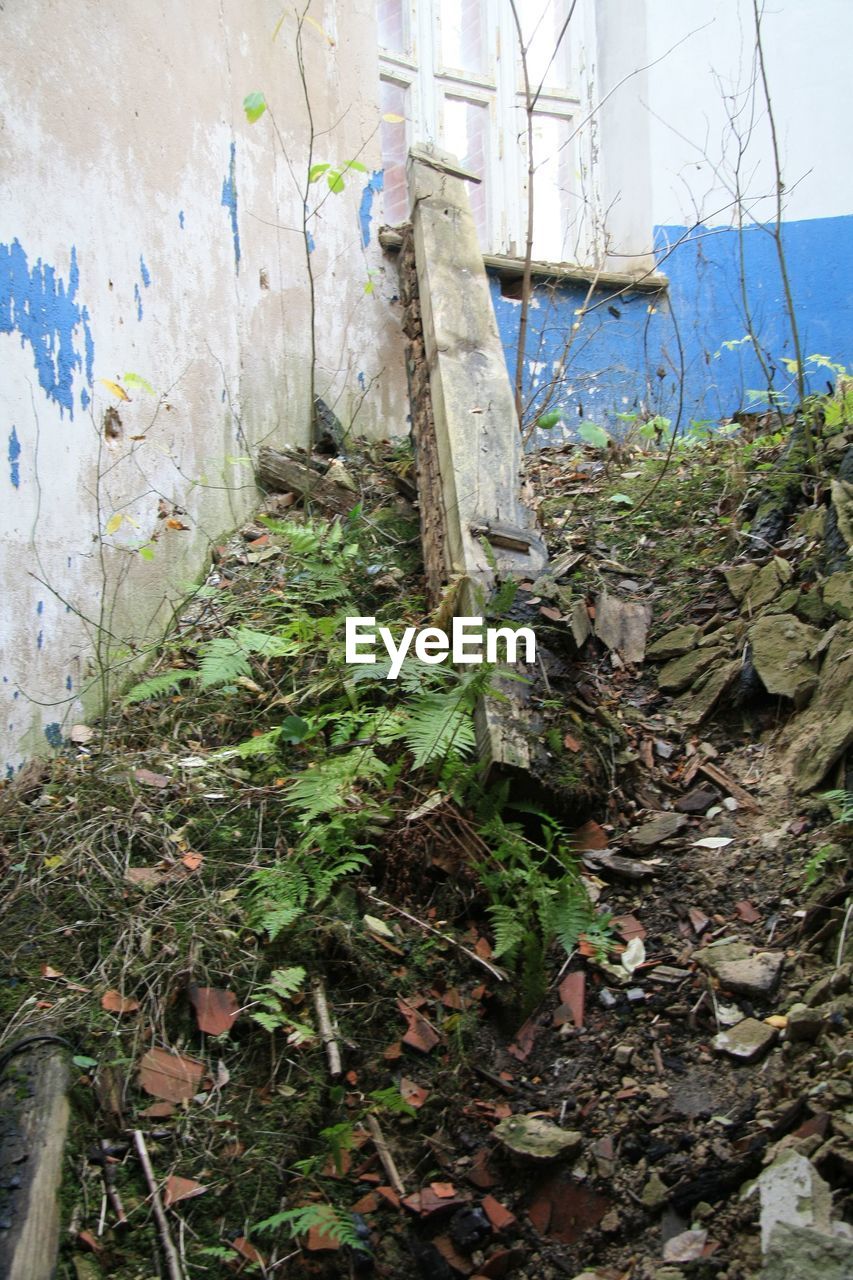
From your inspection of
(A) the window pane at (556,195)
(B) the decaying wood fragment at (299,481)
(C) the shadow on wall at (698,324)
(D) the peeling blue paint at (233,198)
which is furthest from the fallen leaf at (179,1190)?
(A) the window pane at (556,195)

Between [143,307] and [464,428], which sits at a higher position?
[143,307]

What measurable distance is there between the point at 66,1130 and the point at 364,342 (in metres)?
4.24

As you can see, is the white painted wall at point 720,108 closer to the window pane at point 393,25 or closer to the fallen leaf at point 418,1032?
the window pane at point 393,25

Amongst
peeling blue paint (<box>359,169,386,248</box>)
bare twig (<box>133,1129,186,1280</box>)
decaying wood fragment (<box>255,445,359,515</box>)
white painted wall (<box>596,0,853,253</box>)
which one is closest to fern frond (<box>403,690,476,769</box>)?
bare twig (<box>133,1129,186,1280</box>)

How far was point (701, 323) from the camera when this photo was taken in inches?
267

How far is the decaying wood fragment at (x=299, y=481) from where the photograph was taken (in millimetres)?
4781

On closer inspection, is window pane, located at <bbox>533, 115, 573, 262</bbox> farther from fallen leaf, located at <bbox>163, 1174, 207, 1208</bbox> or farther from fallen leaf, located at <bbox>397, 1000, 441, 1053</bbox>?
fallen leaf, located at <bbox>163, 1174, 207, 1208</bbox>

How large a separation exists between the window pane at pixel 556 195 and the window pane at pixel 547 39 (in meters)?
0.28

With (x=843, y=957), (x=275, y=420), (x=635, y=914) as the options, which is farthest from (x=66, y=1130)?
(x=275, y=420)

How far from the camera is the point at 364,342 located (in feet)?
18.6

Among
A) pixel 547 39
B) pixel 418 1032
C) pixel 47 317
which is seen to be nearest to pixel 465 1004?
pixel 418 1032

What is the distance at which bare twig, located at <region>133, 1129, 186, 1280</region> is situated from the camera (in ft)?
7.16

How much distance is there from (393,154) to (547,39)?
1530mm

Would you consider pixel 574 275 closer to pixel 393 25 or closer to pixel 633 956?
pixel 393 25
